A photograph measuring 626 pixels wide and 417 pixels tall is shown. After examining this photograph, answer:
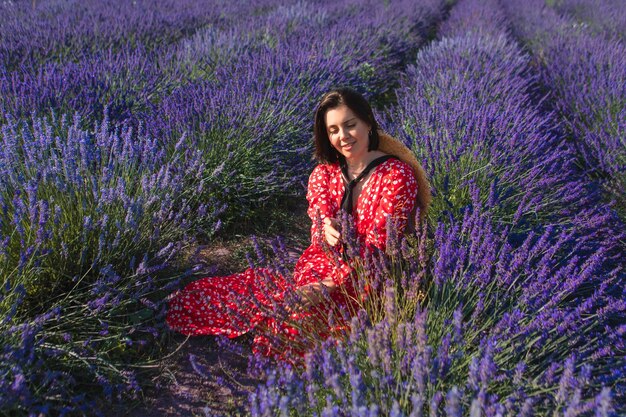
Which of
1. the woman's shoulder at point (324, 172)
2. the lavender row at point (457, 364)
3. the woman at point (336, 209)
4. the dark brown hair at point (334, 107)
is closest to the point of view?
the lavender row at point (457, 364)

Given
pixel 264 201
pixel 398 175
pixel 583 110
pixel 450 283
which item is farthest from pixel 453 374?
pixel 583 110

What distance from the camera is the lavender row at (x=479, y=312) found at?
111 centimetres

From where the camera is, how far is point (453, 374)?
131 centimetres

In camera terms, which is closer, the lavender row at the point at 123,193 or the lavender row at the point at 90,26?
the lavender row at the point at 123,193

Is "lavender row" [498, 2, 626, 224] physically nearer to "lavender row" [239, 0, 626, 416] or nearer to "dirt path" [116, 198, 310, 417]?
"lavender row" [239, 0, 626, 416]

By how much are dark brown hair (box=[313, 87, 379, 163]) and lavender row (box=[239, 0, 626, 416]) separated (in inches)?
19.2

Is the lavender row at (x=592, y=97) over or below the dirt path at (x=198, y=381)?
over

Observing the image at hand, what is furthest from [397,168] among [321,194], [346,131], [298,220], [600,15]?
[600,15]

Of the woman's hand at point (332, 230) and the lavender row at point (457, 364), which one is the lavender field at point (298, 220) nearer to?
the lavender row at point (457, 364)

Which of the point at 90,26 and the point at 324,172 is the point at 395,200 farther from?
the point at 90,26

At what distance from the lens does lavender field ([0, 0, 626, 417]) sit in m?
1.27

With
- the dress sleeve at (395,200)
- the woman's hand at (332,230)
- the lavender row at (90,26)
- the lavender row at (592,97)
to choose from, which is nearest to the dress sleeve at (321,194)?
the woman's hand at (332,230)

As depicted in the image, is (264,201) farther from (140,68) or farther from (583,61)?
(583,61)

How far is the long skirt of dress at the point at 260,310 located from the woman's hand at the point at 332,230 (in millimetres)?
126
